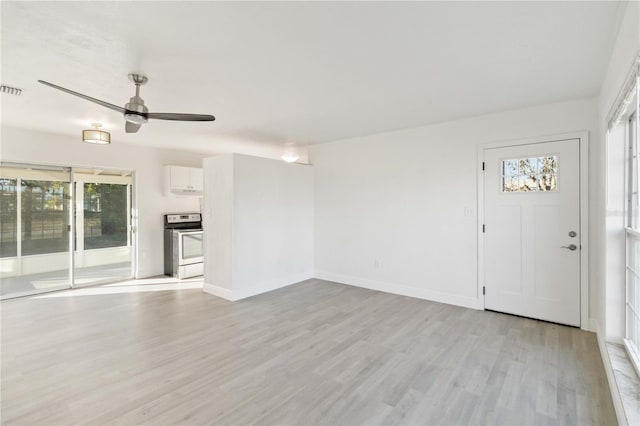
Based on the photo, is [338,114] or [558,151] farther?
[338,114]

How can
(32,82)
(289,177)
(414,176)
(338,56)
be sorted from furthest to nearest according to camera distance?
(289,177), (414,176), (32,82), (338,56)

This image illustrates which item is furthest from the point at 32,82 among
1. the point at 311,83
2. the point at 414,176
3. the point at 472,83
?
the point at 414,176

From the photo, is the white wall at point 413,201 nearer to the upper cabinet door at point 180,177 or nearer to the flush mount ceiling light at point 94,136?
the upper cabinet door at point 180,177

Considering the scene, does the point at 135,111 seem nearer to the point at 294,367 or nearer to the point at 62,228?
the point at 294,367

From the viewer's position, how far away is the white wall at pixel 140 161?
4.66 metres

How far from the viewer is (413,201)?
184 inches

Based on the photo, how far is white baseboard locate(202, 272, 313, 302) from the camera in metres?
4.59

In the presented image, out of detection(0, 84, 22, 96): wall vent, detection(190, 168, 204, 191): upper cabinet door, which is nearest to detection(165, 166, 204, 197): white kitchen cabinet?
detection(190, 168, 204, 191): upper cabinet door

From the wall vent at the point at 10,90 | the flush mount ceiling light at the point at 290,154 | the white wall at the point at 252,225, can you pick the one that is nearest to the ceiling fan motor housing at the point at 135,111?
the wall vent at the point at 10,90

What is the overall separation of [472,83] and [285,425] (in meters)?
3.26

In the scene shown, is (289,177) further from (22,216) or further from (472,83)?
(22,216)

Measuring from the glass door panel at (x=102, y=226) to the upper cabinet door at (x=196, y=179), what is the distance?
3.66 feet

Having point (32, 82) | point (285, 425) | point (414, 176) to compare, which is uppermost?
point (32, 82)

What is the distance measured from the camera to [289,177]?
18.0 feet
